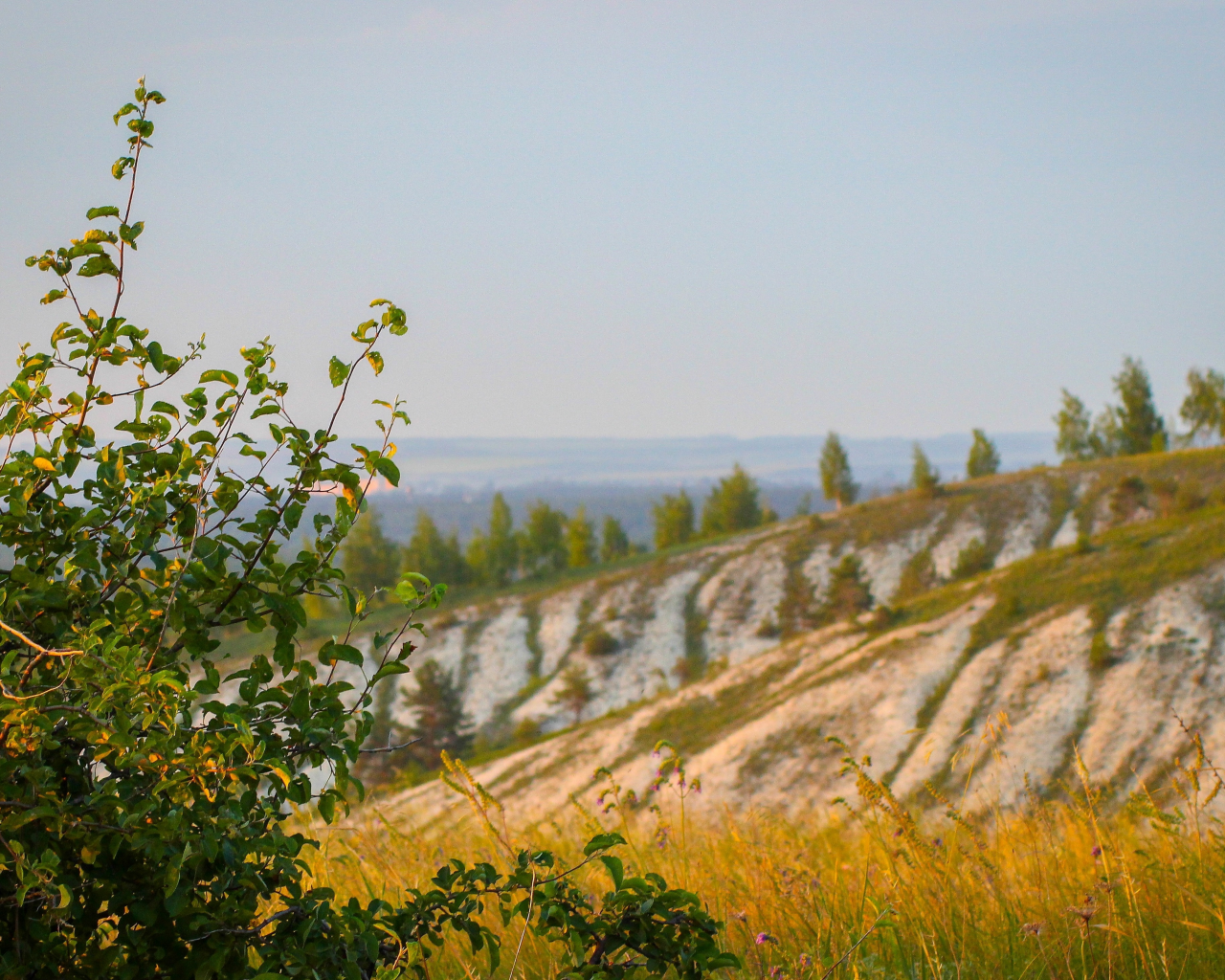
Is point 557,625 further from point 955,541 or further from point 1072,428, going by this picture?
point 1072,428

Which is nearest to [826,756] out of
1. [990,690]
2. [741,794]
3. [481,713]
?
[741,794]

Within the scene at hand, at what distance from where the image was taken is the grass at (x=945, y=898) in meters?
3.63

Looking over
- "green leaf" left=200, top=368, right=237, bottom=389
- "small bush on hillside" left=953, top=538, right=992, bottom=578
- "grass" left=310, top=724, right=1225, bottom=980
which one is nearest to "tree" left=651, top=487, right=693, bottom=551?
"small bush on hillside" left=953, top=538, right=992, bottom=578

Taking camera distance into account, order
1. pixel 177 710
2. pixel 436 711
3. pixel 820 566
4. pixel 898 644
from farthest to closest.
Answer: pixel 820 566, pixel 436 711, pixel 898 644, pixel 177 710

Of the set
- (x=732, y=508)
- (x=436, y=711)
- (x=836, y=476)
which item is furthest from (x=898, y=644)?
(x=836, y=476)

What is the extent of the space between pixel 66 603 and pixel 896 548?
97.7 meters

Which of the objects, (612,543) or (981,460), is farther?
(612,543)

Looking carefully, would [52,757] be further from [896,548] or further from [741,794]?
[896,548]

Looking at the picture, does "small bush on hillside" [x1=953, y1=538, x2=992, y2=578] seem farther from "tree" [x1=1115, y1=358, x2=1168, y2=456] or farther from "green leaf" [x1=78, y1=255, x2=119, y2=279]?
"green leaf" [x1=78, y1=255, x2=119, y2=279]

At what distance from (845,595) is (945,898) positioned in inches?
3153

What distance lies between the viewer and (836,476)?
423 feet

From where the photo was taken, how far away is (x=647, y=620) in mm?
95938

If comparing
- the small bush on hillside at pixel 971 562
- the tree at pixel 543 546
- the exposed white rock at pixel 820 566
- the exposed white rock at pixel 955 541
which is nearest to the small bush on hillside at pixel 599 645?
the exposed white rock at pixel 820 566

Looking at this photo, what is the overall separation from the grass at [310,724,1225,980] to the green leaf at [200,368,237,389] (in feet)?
6.15
